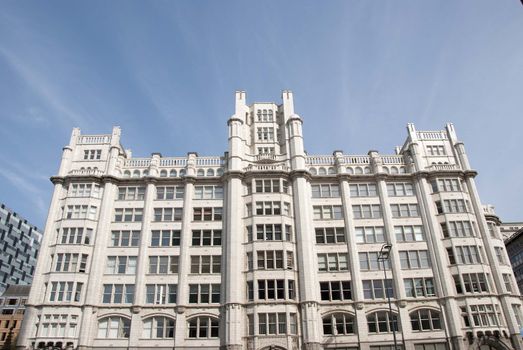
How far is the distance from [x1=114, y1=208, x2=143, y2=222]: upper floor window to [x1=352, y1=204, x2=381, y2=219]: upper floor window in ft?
96.9

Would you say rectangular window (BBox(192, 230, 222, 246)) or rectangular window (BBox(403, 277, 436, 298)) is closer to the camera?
rectangular window (BBox(403, 277, 436, 298))

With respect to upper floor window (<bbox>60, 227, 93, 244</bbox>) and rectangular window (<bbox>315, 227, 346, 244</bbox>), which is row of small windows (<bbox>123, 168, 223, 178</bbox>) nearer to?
upper floor window (<bbox>60, 227, 93, 244</bbox>)

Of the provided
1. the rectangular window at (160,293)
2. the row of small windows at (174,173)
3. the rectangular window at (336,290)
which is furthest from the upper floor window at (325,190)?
the rectangular window at (160,293)

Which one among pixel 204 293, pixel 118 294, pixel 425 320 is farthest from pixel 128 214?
pixel 425 320

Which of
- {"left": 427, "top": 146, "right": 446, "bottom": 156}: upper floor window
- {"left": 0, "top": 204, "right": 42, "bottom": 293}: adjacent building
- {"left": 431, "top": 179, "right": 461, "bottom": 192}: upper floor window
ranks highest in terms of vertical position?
{"left": 0, "top": 204, "right": 42, "bottom": 293}: adjacent building

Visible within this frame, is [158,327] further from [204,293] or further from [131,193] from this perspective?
[131,193]

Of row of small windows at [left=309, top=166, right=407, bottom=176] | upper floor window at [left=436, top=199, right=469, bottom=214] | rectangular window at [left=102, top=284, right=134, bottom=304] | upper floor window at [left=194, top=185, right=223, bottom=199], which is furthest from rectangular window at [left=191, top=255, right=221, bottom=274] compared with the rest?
upper floor window at [left=436, top=199, right=469, bottom=214]

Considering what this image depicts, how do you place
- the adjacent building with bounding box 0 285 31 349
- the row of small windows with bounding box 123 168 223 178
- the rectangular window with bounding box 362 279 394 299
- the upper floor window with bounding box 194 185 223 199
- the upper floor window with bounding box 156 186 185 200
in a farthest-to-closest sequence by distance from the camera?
the adjacent building with bounding box 0 285 31 349 → the row of small windows with bounding box 123 168 223 178 → the upper floor window with bounding box 156 186 185 200 → the upper floor window with bounding box 194 185 223 199 → the rectangular window with bounding box 362 279 394 299

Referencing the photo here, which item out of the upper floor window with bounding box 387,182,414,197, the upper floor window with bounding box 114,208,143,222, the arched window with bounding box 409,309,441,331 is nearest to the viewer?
the arched window with bounding box 409,309,441,331

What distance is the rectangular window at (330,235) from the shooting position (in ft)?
172

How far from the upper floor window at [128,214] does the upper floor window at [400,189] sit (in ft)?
115

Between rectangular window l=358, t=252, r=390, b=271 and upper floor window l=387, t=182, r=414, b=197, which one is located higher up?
upper floor window l=387, t=182, r=414, b=197

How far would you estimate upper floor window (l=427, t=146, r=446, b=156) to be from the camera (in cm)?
5912

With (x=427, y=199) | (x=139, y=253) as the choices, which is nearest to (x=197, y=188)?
(x=139, y=253)
